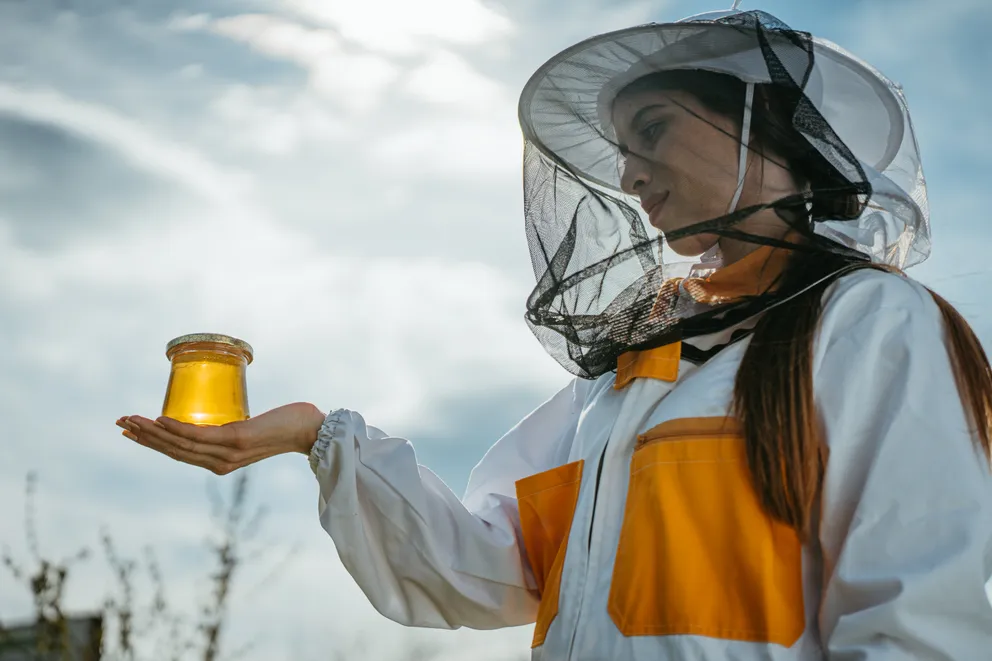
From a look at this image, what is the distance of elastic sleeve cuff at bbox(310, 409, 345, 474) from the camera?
2.67m

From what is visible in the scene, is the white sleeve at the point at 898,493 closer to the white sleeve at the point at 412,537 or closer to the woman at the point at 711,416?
the woman at the point at 711,416

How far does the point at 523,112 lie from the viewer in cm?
300

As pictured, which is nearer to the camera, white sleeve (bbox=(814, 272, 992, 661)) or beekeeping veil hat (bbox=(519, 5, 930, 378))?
white sleeve (bbox=(814, 272, 992, 661))

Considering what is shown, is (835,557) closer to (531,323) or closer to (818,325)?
(818,325)

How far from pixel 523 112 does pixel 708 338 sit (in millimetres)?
969

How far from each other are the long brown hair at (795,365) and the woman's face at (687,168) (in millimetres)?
52

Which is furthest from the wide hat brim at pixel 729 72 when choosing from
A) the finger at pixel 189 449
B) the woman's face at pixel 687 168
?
the finger at pixel 189 449

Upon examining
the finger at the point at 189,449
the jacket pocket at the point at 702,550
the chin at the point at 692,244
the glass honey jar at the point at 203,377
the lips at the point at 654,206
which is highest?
the lips at the point at 654,206

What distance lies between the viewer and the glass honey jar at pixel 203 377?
8.36ft

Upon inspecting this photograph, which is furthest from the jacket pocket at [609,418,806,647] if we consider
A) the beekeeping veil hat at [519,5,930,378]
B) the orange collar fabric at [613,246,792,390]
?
the beekeeping veil hat at [519,5,930,378]

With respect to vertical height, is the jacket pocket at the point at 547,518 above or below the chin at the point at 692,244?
below

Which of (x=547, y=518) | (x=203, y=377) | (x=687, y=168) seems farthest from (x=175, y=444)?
(x=687, y=168)

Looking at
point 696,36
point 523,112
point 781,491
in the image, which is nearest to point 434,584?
point 781,491

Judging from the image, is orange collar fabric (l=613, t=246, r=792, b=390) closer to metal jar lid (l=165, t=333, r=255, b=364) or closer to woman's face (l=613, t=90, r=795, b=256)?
woman's face (l=613, t=90, r=795, b=256)
